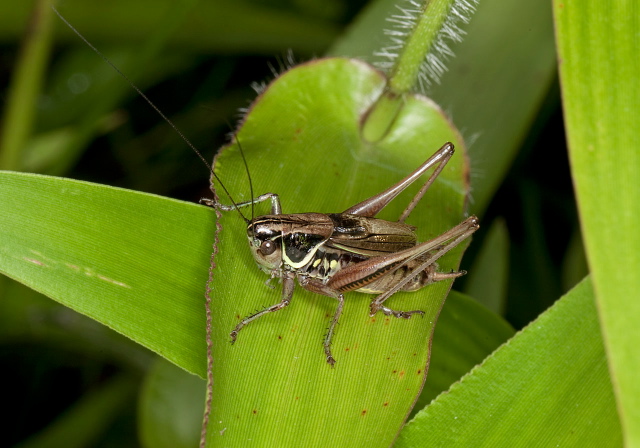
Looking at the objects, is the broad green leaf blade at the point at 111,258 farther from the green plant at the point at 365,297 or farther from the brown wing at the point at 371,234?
the brown wing at the point at 371,234

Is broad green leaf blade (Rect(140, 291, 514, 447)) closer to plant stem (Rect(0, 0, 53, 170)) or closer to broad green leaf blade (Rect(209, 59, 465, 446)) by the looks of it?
broad green leaf blade (Rect(209, 59, 465, 446))

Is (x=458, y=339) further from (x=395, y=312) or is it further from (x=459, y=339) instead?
(x=395, y=312)

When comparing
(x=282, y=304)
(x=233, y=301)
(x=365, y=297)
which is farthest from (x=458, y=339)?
(x=233, y=301)

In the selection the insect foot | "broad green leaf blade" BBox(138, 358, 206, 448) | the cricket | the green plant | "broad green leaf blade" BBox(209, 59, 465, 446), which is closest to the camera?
the green plant

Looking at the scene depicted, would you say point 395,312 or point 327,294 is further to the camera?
point 327,294

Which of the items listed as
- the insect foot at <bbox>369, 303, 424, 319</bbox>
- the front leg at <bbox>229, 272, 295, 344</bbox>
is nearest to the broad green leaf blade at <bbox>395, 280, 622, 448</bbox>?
the insect foot at <bbox>369, 303, 424, 319</bbox>

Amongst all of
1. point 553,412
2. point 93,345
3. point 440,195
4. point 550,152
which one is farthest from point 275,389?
point 550,152

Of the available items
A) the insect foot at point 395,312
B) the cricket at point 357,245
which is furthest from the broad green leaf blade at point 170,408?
the insect foot at point 395,312
